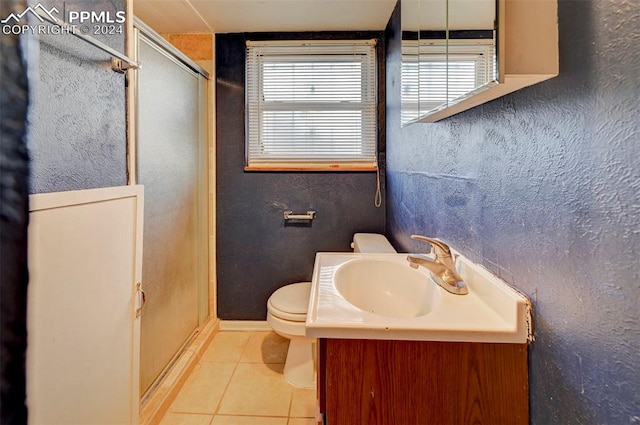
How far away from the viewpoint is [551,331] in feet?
2.21

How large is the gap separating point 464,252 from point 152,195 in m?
1.46

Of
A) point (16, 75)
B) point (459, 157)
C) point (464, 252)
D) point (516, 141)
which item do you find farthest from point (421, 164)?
point (16, 75)

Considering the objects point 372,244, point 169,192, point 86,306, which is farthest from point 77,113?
point 372,244

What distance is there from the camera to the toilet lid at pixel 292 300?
5.90ft

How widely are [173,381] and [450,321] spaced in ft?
5.09

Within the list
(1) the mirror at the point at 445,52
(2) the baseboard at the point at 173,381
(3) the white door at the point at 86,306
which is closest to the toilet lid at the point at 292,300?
(2) the baseboard at the point at 173,381

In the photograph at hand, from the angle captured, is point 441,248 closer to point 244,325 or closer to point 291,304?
point 291,304

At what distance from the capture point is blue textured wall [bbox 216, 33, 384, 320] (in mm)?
2381

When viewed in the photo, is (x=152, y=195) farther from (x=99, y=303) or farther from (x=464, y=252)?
(x=464, y=252)

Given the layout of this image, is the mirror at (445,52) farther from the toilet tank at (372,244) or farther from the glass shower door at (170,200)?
the glass shower door at (170,200)

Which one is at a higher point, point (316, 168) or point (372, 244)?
point (316, 168)

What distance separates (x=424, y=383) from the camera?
0.75 metres

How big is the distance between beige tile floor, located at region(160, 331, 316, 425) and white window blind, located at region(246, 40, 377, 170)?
1.27m

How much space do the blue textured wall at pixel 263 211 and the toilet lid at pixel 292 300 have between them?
14.2 inches
